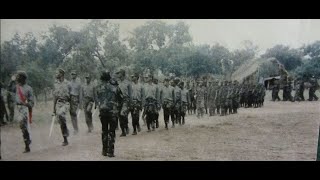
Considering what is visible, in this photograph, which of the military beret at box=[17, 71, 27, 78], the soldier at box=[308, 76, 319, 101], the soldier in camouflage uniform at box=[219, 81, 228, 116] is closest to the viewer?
the military beret at box=[17, 71, 27, 78]

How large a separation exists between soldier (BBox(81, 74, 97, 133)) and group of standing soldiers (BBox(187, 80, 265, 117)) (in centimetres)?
127

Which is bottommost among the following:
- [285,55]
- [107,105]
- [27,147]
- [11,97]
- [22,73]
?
[27,147]

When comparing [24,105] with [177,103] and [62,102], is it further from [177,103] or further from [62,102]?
[177,103]

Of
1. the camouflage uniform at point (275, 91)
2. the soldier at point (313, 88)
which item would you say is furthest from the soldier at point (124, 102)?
the soldier at point (313, 88)

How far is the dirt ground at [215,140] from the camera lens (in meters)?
5.97

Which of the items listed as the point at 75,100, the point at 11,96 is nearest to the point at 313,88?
the point at 75,100

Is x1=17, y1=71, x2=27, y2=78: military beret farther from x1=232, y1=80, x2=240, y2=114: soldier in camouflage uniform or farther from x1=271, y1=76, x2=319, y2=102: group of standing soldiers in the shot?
x1=271, y1=76, x2=319, y2=102: group of standing soldiers

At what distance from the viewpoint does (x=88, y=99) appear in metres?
5.97

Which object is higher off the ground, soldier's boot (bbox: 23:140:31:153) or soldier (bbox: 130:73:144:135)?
soldier (bbox: 130:73:144:135)

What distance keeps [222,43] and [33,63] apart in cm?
241

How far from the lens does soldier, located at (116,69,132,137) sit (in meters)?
5.99

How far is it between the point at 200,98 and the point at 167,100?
0.44 m

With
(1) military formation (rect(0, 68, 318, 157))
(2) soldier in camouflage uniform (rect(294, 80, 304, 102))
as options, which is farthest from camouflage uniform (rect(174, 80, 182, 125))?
(2) soldier in camouflage uniform (rect(294, 80, 304, 102))
